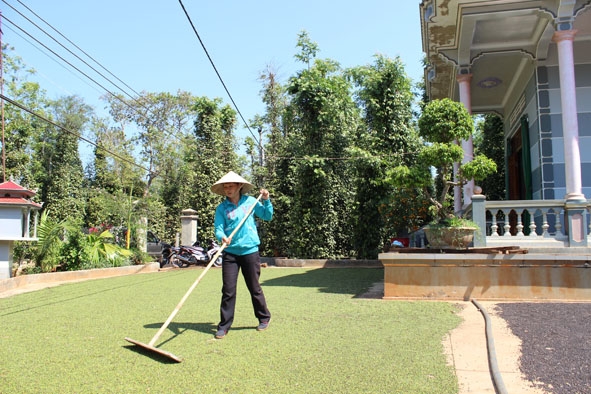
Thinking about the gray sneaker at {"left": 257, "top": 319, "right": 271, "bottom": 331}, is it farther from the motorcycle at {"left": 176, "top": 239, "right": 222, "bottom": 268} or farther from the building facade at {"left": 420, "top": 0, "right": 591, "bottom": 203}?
the motorcycle at {"left": 176, "top": 239, "right": 222, "bottom": 268}

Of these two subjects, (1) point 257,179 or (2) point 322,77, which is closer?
(2) point 322,77

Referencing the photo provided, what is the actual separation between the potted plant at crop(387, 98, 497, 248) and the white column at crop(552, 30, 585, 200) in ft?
3.87

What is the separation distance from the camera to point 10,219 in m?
9.51

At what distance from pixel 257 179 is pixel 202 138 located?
3.66 metres

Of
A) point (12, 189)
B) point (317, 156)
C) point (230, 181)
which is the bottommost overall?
point (230, 181)

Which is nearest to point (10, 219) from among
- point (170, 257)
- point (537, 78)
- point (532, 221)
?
point (170, 257)

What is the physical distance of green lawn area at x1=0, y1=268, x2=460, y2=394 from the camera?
3.08 metres

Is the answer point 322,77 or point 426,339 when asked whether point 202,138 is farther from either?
point 426,339

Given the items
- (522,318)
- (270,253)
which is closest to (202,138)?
(270,253)

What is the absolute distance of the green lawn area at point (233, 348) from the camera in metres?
3.08

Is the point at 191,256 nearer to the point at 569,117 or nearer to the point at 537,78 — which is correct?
the point at 537,78

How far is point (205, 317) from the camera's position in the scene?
207 inches

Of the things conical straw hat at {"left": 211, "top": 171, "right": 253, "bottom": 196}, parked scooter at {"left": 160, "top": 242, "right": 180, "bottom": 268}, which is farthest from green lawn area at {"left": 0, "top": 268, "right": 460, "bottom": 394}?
parked scooter at {"left": 160, "top": 242, "right": 180, "bottom": 268}

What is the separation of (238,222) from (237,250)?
29cm
